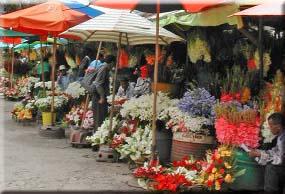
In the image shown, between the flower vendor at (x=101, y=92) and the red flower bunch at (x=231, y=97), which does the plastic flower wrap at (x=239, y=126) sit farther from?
the flower vendor at (x=101, y=92)

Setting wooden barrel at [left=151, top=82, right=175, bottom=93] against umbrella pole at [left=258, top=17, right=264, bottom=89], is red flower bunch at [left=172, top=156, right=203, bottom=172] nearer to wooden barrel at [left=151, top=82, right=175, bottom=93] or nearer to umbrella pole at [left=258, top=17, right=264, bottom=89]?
umbrella pole at [left=258, top=17, right=264, bottom=89]

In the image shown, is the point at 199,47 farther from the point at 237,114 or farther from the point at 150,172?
the point at 150,172

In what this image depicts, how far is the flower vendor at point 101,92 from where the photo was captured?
9.55m

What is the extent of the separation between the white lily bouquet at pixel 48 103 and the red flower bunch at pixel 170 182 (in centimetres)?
630

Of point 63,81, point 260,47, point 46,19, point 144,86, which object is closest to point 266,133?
point 260,47

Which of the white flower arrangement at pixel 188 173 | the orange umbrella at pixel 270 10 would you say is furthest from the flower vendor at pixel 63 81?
the orange umbrella at pixel 270 10

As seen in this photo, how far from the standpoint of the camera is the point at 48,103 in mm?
11961

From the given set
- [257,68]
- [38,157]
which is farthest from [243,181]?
[38,157]

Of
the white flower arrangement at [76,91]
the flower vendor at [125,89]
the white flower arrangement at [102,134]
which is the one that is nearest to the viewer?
the white flower arrangement at [102,134]

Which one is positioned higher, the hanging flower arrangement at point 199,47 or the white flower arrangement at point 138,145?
the hanging flower arrangement at point 199,47

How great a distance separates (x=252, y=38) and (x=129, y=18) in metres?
1.92

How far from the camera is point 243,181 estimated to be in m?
6.09

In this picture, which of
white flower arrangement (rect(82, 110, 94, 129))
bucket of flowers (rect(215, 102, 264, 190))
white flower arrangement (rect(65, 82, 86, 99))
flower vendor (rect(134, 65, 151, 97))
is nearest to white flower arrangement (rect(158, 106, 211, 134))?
bucket of flowers (rect(215, 102, 264, 190))

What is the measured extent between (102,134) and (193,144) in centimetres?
233
